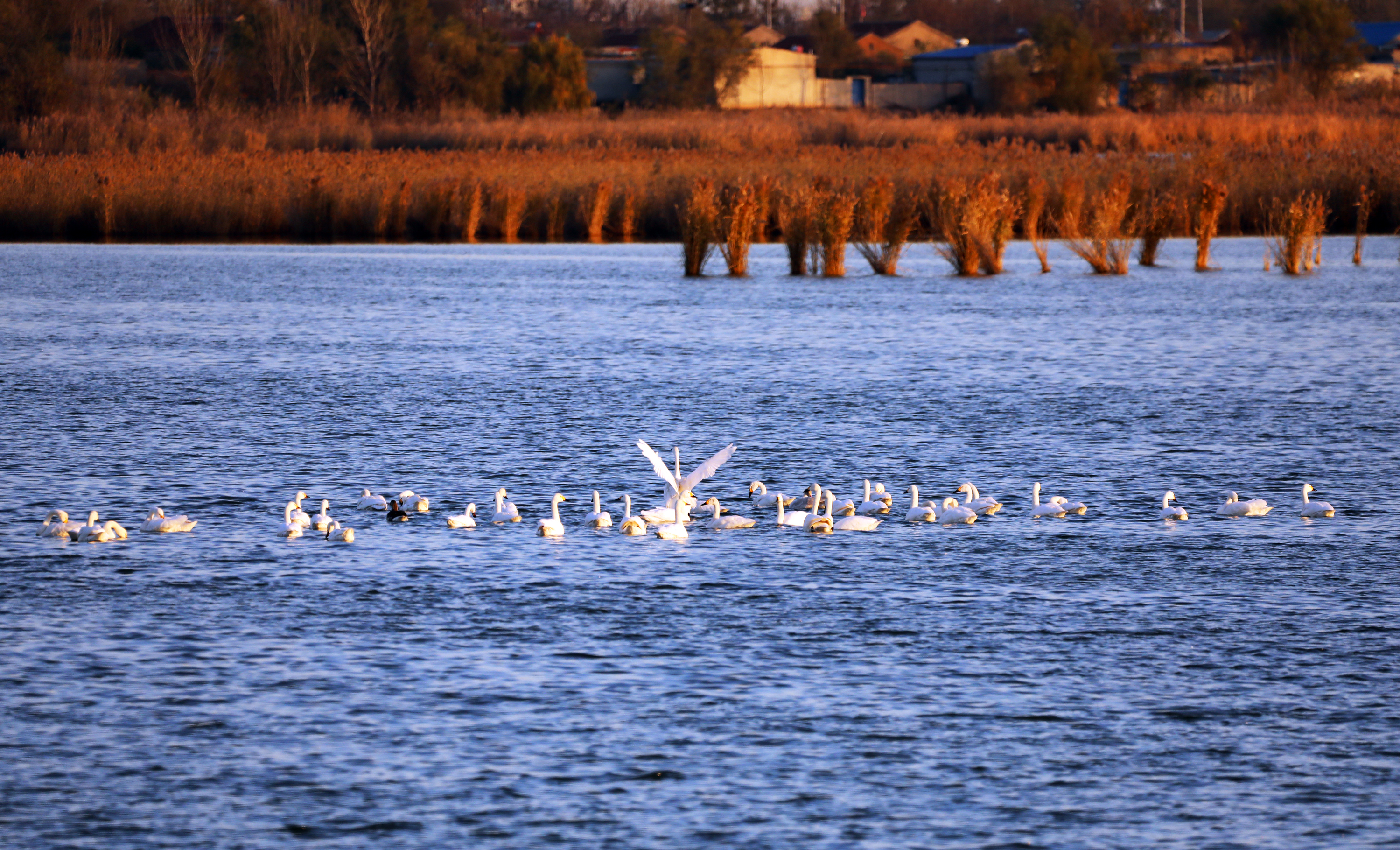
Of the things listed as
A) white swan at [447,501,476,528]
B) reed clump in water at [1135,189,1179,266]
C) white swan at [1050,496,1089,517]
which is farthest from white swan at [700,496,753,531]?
reed clump in water at [1135,189,1179,266]

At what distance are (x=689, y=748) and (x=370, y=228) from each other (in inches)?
1123

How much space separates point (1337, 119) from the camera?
143 feet

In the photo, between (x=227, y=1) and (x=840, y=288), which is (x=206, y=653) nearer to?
(x=840, y=288)

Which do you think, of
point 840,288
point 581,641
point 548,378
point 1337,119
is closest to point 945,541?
point 581,641

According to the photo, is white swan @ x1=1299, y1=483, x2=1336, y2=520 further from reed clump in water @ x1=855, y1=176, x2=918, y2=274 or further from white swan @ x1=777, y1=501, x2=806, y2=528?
reed clump in water @ x1=855, y1=176, x2=918, y2=274

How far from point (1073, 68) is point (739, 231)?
156ft

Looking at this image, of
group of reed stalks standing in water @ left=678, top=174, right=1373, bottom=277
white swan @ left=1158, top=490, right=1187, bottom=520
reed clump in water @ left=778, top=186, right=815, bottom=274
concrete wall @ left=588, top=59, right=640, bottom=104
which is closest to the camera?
white swan @ left=1158, top=490, right=1187, bottom=520

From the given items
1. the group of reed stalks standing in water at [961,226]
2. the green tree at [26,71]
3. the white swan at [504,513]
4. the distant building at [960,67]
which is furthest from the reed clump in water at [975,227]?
the distant building at [960,67]

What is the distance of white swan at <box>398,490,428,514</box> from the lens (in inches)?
407

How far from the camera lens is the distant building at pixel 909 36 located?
11394 cm

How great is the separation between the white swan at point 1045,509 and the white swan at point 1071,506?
0.02 m

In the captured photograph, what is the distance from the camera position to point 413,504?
10.4 m

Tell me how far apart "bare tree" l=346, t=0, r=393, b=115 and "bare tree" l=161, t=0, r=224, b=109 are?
16.2 feet

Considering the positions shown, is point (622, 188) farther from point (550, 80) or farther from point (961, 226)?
point (550, 80)
